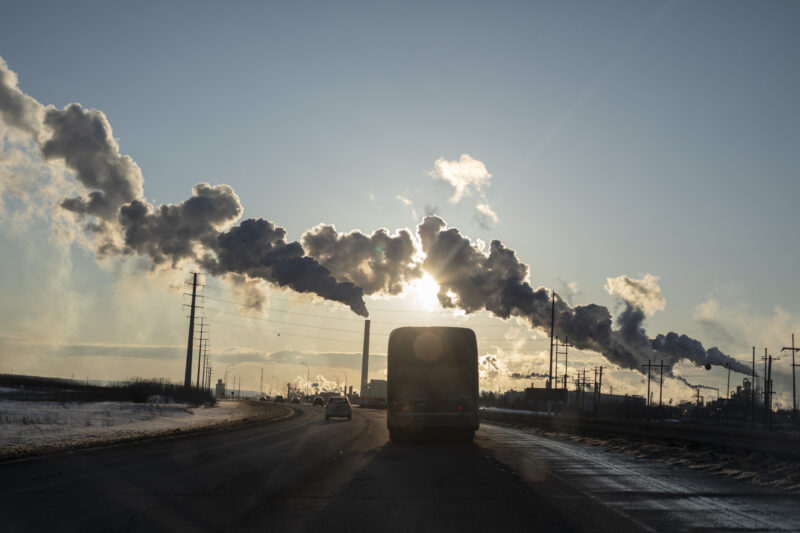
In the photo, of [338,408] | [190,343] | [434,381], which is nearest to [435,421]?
[434,381]

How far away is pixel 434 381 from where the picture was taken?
82.4 ft

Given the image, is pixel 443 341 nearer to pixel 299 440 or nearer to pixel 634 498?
pixel 299 440

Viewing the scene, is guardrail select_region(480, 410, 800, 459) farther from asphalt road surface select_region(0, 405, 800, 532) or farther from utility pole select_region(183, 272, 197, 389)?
utility pole select_region(183, 272, 197, 389)

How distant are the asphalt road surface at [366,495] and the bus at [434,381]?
16.3 ft

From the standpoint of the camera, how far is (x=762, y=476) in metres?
16.6

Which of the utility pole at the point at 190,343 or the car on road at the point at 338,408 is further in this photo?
the utility pole at the point at 190,343

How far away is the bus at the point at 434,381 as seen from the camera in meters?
25.0

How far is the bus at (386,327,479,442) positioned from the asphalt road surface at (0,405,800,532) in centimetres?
498

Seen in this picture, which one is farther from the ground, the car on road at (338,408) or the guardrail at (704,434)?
the guardrail at (704,434)

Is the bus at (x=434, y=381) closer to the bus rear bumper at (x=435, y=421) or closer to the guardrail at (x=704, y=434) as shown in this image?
the bus rear bumper at (x=435, y=421)

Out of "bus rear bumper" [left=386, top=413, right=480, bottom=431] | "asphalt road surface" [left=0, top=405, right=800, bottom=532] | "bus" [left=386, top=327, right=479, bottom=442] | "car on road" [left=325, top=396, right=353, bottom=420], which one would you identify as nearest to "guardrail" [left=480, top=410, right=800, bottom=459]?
"asphalt road surface" [left=0, top=405, right=800, bottom=532]

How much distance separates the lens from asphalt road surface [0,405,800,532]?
905 centimetres

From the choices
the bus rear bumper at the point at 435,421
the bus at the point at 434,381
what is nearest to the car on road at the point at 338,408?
the bus at the point at 434,381

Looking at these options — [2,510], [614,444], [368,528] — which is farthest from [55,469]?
[614,444]
